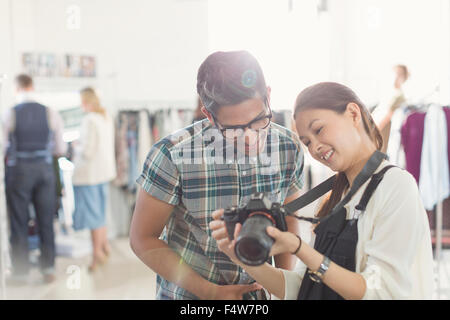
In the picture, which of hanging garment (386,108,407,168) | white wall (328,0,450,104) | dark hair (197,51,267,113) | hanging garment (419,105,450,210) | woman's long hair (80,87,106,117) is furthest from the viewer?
woman's long hair (80,87,106,117)

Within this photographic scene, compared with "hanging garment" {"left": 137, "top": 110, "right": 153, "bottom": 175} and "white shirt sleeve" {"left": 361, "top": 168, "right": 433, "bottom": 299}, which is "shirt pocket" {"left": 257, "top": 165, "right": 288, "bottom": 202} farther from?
"hanging garment" {"left": 137, "top": 110, "right": 153, "bottom": 175}

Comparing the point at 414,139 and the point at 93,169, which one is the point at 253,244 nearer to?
the point at 414,139

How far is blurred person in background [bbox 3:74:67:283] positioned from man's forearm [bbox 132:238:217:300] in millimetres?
1650

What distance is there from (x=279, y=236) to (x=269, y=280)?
0.45ft

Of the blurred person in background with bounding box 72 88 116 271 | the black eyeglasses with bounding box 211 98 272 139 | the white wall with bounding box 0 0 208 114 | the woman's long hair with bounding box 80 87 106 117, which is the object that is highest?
the white wall with bounding box 0 0 208 114

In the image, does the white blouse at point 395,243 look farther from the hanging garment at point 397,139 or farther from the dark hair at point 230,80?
the hanging garment at point 397,139

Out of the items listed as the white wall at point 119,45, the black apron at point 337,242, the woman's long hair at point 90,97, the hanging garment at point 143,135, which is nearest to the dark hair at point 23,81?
the white wall at point 119,45

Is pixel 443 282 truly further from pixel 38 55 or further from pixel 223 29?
pixel 38 55

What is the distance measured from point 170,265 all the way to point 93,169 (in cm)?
190

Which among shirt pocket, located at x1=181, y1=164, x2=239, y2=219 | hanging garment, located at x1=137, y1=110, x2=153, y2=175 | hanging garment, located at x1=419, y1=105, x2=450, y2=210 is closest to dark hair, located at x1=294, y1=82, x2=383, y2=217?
shirt pocket, located at x1=181, y1=164, x2=239, y2=219

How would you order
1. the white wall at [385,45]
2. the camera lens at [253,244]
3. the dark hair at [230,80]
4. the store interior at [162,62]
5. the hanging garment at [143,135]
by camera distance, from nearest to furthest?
the camera lens at [253,244]
the dark hair at [230,80]
the store interior at [162,62]
the white wall at [385,45]
the hanging garment at [143,135]

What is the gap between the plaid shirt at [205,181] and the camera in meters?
0.64

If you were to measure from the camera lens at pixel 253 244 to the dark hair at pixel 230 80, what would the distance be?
0.61 feet

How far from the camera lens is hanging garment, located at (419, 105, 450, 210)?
6.01ft
